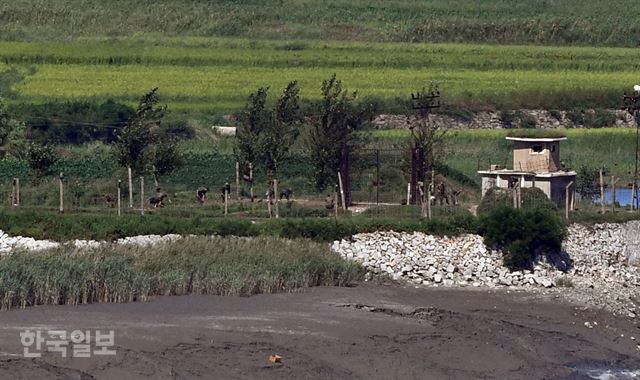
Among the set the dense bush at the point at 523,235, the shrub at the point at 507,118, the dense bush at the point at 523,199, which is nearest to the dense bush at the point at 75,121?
the shrub at the point at 507,118

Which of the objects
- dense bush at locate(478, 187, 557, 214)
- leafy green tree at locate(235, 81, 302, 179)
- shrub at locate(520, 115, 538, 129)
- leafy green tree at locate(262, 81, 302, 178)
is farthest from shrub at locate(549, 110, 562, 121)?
dense bush at locate(478, 187, 557, 214)

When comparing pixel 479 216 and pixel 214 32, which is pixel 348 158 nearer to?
pixel 479 216

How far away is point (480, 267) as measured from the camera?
31.2 metres

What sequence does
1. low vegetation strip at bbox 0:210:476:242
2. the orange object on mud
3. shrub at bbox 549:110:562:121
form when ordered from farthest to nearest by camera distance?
shrub at bbox 549:110:562:121 → low vegetation strip at bbox 0:210:476:242 → the orange object on mud

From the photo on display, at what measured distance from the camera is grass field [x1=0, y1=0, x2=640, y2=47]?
286ft

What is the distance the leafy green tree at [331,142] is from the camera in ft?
130

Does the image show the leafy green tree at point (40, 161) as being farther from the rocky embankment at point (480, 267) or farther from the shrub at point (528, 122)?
the shrub at point (528, 122)

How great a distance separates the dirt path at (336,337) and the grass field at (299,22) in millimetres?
57212

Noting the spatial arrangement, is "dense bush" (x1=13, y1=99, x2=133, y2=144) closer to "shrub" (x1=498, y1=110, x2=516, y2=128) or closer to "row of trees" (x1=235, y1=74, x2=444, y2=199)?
"row of trees" (x1=235, y1=74, x2=444, y2=199)

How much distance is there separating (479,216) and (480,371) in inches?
388

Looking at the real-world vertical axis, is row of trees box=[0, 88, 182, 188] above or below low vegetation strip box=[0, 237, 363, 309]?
above

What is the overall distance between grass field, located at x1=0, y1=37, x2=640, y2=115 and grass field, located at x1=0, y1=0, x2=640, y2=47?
6.36 m

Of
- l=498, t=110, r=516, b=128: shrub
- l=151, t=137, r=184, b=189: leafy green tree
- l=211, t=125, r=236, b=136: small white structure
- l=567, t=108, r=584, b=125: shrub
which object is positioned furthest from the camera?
l=567, t=108, r=584, b=125: shrub

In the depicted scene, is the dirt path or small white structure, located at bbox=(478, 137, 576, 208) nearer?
the dirt path
